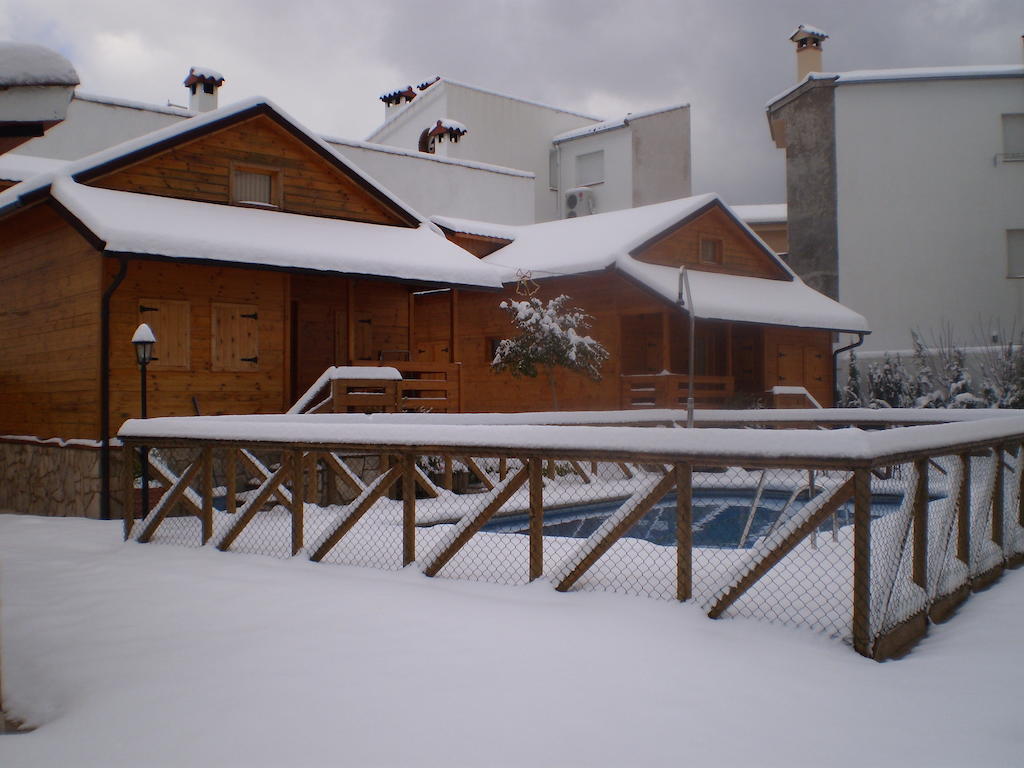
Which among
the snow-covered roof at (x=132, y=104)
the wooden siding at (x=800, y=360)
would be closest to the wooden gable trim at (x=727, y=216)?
the wooden siding at (x=800, y=360)

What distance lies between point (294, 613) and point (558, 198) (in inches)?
1085

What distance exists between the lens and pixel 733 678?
4.77m

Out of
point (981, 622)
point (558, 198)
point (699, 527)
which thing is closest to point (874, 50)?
point (558, 198)

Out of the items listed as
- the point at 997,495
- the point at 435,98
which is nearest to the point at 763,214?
the point at 435,98

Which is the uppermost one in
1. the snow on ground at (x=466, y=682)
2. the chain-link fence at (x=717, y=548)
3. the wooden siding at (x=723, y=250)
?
the wooden siding at (x=723, y=250)

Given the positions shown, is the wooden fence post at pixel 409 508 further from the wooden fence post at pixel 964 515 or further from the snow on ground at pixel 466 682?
the wooden fence post at pixel 964 515

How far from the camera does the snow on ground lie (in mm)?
3934

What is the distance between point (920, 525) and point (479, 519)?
2.86m

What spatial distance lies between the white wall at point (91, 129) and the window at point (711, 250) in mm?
12674

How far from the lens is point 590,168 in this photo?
103 feet

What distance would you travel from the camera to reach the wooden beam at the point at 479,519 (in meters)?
6.44

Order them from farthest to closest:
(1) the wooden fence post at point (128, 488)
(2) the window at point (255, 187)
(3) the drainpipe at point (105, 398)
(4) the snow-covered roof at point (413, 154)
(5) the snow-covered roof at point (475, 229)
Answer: (4) the snow-covered roof at point (413, 154) → (5) the snow-covered roof at point (475, 229) → (2) the window at point (255, 187) → (3) the drainpipe at point (105, 398) → (1) the wooden fence post at point (128, 488)

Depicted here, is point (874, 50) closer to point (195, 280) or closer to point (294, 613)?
point (195, 280)

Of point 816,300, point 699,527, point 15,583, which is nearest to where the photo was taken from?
point 15,583
